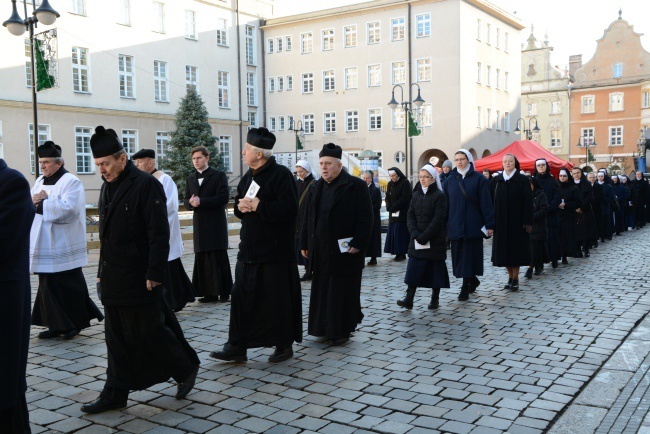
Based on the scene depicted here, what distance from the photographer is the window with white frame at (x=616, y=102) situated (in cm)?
6888

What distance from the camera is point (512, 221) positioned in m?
10.3

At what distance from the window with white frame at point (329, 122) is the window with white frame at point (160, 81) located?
43.9ft

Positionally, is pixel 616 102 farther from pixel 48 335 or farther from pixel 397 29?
pixel 48 335

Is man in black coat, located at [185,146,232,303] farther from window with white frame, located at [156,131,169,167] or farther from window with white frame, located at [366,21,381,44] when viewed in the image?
window with white frame, located at [366,21,381,44]

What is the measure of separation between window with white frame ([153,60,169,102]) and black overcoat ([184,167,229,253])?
107 ft

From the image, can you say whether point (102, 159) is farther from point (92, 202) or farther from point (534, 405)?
point (92, 202)

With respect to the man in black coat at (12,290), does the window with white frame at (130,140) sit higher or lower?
higher

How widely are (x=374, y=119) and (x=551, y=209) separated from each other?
36087 mm

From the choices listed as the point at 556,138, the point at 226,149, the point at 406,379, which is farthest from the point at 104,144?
the point at 556,138

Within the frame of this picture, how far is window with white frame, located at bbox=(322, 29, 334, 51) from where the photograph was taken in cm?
4935

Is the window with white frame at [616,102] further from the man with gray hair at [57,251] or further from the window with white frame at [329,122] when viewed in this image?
the man with gray hair at [57,251]

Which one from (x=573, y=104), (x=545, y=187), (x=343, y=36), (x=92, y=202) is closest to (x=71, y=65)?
(x=92, y=202)

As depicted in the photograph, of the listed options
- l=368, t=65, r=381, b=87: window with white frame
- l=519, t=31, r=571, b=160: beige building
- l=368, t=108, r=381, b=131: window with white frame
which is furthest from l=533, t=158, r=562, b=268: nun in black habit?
l=519, t=31, r=571, b=160: beige building

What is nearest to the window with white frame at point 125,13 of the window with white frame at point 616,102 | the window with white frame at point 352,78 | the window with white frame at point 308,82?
the window with white frame at point 308,82
